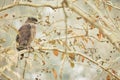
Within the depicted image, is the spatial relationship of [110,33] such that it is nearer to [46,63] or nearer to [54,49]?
[54,49]

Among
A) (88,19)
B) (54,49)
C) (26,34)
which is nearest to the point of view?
(88,19)

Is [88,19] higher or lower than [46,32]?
higher

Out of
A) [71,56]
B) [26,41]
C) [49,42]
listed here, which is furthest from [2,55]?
[26,41]

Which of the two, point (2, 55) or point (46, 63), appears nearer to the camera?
point (2, 55)

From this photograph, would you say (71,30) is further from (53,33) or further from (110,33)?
(110,33)

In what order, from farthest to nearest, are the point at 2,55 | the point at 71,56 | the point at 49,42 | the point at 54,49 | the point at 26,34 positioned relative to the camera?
the point at 26,34, the point at 49,42, the point at 54,49, the point at 71,56, the point at 2,55

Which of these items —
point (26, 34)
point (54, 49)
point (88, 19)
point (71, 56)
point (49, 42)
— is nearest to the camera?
point (88, 19)

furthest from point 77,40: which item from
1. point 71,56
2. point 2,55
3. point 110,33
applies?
point 110,33

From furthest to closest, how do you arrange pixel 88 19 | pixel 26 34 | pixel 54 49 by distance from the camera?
pixel 26 34 → pixel 54 49 → pixel 88 19

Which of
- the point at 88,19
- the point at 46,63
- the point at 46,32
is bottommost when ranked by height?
the point at 46,63
